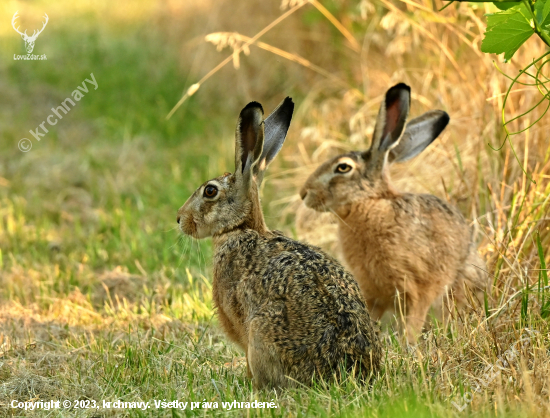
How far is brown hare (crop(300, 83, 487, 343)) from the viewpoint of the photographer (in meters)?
5.39

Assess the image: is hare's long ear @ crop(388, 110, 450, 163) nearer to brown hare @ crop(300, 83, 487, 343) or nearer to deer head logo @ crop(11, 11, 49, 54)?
brown hare @ crop(300, 83, 487, 343)

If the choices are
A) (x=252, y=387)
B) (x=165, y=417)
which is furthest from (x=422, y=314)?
(x=165, y=417)

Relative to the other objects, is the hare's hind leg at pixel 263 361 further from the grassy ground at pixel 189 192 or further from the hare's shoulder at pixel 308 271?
the hare's shoulder at pixel 308 271

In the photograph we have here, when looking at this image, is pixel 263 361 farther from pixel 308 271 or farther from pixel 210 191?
pixel 210 191

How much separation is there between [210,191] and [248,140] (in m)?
0.43

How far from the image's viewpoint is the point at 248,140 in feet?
15.3

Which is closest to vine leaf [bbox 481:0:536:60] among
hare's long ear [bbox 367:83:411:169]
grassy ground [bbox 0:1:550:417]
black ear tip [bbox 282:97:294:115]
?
grassy ground [bbox 0:1:550:417]

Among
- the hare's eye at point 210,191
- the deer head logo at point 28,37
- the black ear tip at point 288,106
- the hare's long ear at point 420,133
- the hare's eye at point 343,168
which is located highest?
the deer head logo at point 28,37

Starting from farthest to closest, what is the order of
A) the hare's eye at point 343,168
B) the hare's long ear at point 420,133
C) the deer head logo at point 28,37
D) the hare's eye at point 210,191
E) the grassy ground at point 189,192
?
the deer head logo at point 28,37, the hare's long ear at point 420,133, the hare's eye at point 343,168, the hare's eye at point 210,191, the grassy ground at point 189,192

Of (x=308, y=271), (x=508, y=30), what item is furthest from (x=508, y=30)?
(x=308, y=271)

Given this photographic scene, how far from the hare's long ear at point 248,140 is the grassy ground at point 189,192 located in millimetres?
1050

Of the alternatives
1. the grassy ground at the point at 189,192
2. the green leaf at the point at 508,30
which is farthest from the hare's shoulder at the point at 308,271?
the green leaf at the point at 508,30

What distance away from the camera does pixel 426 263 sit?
5.41 m

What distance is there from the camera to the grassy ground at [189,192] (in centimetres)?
397
